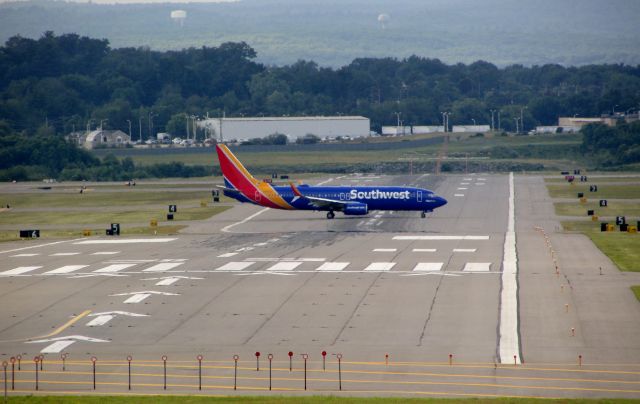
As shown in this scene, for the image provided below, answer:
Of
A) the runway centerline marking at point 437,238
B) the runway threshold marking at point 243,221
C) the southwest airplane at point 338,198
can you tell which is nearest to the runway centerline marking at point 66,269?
the runway threshold marking at point 243,221

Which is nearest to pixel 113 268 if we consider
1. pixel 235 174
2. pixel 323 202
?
pixel 323 202

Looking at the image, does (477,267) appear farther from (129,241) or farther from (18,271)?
(129,241)

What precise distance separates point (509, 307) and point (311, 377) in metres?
19.0

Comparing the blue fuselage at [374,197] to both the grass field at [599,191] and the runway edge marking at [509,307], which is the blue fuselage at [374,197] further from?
the grass field at [599,191]

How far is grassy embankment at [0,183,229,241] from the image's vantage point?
11144 centimetres

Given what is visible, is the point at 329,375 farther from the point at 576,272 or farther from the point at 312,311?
the point at 576,272

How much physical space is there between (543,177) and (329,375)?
133465 millimetres

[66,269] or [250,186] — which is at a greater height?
[250,186]

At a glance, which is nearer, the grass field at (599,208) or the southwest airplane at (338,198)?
the southwest airplane at (338,198)

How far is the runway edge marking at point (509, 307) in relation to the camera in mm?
50312

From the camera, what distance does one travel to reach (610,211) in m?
120

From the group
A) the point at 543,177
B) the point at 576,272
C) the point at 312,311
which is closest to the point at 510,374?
the point at 312,311

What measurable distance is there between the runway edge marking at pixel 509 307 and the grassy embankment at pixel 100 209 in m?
36.9

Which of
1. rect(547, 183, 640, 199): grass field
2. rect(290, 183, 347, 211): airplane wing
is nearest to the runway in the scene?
rect(290, 183, 347, 211): airplane wing
